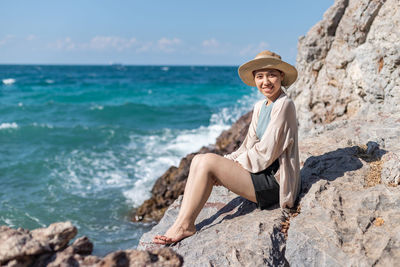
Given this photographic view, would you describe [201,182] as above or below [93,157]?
above

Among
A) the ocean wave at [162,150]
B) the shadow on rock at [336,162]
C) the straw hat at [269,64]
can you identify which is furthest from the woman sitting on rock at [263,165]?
the ocean wave at [162,150]

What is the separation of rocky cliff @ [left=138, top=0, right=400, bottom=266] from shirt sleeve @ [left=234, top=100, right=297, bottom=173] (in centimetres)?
66

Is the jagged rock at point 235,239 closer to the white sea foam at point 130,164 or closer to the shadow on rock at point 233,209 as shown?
the shadow on rock at point 233,209

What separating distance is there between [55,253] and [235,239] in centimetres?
188

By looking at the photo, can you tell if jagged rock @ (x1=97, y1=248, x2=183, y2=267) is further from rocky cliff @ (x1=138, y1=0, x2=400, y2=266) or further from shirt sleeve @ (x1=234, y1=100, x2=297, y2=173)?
shirt sleeve @ (x1=234, y1=100, x2=297, y2=173)

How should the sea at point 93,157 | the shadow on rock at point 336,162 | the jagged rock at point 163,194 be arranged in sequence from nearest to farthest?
1. the shadow on rock at point 336,162
2. the jagged rock at point 163,194
3. the sea at point 93,157

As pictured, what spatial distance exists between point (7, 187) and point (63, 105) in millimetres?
20047

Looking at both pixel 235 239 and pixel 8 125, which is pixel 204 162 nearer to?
pixel 235 239

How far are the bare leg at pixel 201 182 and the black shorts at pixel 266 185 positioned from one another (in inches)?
4.6

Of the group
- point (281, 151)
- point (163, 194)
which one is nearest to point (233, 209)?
point (281, 151)

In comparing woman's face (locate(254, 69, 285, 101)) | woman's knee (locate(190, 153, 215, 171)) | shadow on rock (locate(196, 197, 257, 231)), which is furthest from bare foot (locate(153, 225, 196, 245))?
woman's face (locate(254, 69, 285, 101))

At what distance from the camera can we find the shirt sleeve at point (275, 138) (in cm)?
427

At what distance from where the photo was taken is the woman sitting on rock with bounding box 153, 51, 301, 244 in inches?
169

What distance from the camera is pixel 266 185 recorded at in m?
4.48
